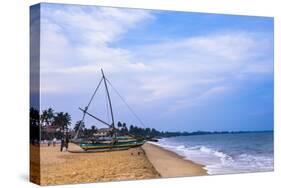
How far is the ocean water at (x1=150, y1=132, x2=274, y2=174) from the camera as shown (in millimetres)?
12504

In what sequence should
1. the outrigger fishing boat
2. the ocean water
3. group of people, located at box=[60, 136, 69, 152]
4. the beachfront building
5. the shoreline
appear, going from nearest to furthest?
group of people, located at box=[60, 136, 69, 152] < the outrigger fishing boat < the beachfront building < the shoreline < the ocean water

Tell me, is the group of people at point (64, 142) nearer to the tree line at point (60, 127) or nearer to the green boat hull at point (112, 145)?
the tree line at point (60, 127)

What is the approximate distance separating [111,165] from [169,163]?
1.07 metres

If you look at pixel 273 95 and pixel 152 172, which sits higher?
pixel 273 95

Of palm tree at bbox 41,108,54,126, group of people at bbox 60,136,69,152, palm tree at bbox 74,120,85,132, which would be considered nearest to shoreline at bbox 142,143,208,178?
palm tree at bbox 74,120,85,132

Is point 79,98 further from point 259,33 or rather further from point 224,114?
point 259,33

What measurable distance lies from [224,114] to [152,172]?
170cm

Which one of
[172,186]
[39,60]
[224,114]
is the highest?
[39,60]

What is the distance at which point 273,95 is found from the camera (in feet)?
43.8

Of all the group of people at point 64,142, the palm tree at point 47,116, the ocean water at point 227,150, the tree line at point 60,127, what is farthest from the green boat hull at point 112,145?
the palm tree at point 47,116

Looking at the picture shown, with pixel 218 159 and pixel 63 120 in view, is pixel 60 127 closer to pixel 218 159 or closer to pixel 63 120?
pixel 63 120

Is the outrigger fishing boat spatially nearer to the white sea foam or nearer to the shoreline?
the shoreline

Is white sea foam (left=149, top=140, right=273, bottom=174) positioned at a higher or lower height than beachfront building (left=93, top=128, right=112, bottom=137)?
lower

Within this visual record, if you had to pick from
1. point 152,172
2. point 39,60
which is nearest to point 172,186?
point 152,172
